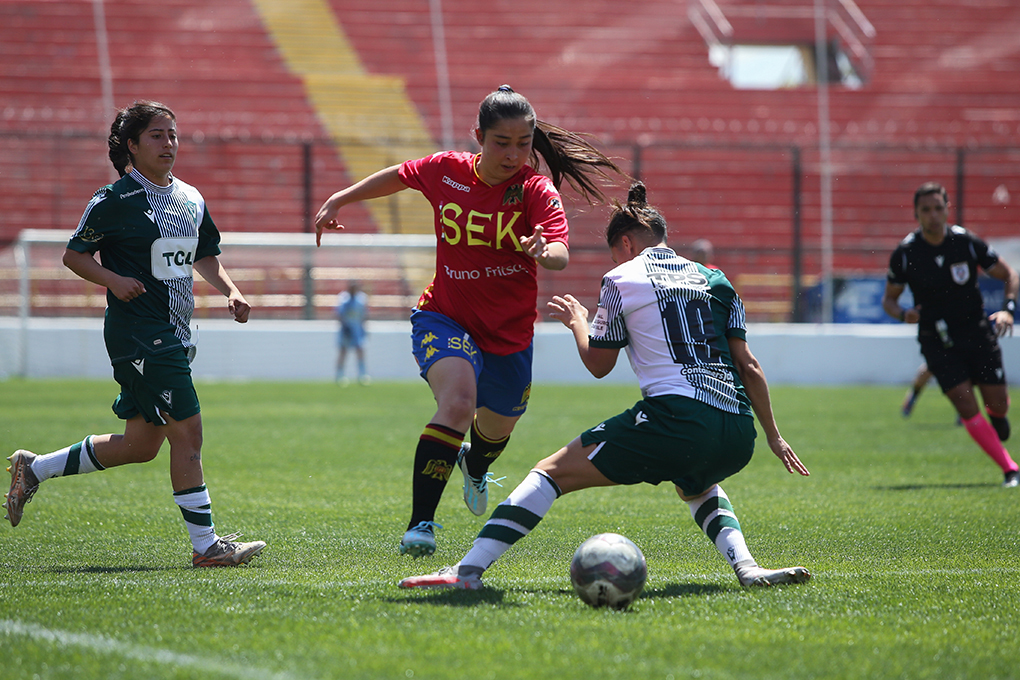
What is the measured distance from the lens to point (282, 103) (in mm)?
24156

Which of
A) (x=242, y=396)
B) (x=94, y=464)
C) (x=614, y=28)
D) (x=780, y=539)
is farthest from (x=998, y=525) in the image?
(x=614, y=28)

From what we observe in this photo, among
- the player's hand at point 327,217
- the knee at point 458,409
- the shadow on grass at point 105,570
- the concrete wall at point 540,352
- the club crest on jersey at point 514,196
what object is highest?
the club crest on jersey at point 514,196

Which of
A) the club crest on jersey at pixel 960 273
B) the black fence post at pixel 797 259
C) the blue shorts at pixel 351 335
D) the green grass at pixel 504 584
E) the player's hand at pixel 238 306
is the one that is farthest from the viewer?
the black fence post at pixel 797 259

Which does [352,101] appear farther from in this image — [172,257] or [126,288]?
[126,288]

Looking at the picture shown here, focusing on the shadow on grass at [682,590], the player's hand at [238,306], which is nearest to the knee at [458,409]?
the shadow on grass at [682,590]

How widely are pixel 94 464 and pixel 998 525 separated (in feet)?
15.4

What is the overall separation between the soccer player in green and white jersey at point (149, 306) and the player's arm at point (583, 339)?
5.44 ft

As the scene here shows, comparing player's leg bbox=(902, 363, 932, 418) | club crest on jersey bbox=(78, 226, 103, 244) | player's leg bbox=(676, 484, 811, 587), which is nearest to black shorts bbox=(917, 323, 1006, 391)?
player's leg bbox=(676, 484, 811, 587)

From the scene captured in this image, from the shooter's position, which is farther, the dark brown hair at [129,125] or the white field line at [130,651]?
the dark brown hair at [129,125]

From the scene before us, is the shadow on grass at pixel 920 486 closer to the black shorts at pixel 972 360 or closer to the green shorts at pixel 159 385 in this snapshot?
the black shorts at pixel 972 360

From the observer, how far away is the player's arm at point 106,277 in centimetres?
444

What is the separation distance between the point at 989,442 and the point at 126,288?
19.4 feet

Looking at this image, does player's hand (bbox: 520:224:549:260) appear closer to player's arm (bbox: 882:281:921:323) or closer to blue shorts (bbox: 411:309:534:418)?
blue shorts (bbox: 411:309:534:418)

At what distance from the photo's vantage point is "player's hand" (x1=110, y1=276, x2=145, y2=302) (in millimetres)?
4438
